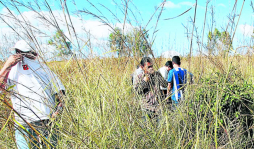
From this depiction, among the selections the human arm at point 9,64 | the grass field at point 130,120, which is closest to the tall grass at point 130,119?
the grass field at point 130,120

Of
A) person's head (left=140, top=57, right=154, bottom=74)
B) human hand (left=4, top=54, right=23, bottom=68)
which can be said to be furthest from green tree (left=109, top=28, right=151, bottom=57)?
human hand (left=4, top=54, right=23, bottom=68)

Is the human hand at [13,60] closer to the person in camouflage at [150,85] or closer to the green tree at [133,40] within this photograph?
the green tree at [133,40]

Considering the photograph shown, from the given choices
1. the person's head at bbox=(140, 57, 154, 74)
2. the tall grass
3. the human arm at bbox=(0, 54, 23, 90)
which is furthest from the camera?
the human arm at bbox=(0, 54, 23, 90)

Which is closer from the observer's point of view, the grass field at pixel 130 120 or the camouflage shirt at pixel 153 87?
the grass field at pixel 130 120

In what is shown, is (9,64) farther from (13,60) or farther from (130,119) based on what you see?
(130,119)

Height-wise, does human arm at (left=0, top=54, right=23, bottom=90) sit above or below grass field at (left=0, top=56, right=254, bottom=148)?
above

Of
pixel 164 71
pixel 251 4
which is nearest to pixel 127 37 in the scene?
pixel 251 4

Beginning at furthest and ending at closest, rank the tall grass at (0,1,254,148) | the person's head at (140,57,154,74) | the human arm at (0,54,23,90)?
the human arm at (0,54,23,90), the person's head at (140,57,154,74), the tall grass at (0,1,254,148)

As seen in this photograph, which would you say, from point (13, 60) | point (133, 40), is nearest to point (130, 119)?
point (133, 40)

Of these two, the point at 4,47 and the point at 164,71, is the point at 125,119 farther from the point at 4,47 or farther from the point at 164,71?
the point at 4,47

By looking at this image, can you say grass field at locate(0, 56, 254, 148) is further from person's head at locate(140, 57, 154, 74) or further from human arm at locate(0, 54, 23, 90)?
human arm at locate(0, 54, 23, 90)

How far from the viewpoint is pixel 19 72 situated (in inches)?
70.1

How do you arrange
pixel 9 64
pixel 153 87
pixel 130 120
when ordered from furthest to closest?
pixel 9 64 < pixel 153 87 < pixel 130 120

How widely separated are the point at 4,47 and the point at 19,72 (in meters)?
1.68
